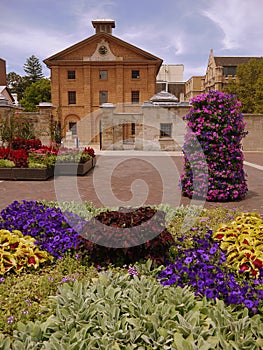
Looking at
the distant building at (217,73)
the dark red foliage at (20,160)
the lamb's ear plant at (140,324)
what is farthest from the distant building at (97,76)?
the lamb's ear plant at (140,324)

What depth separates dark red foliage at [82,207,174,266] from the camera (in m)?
3.97

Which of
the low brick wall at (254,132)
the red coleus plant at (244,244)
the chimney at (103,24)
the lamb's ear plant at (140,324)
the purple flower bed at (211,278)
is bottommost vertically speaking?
the lamb's ear plant at (140,324)

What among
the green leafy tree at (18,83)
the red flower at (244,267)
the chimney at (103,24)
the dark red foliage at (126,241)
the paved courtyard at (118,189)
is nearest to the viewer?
the red flower at (244,267)

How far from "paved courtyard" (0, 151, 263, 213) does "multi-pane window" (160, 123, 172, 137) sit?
875cm

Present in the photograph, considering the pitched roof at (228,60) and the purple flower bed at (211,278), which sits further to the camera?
the pitched roof at (228,60)

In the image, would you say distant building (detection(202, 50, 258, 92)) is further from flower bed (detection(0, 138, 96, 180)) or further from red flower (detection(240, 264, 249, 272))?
red flower (detection(240, 264, 249, 272))

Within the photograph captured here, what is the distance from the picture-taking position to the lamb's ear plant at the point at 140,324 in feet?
8.36

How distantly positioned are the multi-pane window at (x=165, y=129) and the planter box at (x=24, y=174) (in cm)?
1275

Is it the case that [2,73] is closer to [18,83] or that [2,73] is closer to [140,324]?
[18,83]

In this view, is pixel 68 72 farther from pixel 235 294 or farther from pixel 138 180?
pixel 235 294

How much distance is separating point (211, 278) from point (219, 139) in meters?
5.31

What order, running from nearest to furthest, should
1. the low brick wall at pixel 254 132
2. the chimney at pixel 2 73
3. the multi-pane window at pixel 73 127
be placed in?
the low brick wall at pixel 254 132 < the multi-pane window at pixel 73 127 < the chimney at pixel 2 73

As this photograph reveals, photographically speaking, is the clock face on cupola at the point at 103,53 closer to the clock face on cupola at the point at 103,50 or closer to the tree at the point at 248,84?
the clock face on cupola at the point at 103,50

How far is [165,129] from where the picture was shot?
75.8ft
